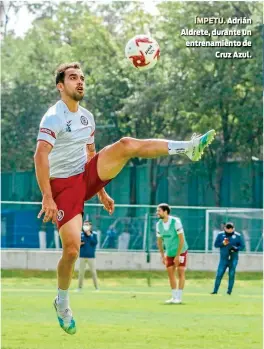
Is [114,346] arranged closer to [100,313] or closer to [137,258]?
[100,313]

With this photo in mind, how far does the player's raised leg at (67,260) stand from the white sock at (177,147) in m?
1.49

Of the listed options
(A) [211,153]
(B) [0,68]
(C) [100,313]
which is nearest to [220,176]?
(A) [211,153]

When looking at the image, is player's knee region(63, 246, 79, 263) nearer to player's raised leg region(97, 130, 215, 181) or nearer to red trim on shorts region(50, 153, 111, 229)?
red trim on shorts region(50, 153, 111, 229)

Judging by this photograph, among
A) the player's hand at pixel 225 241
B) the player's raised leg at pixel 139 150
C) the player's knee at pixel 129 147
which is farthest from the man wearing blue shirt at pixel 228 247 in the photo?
the player's knee at pixel 129 147

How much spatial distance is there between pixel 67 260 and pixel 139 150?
1687 mm

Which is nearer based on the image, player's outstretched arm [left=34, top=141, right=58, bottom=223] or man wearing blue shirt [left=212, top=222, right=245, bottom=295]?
player's outstretched arm [left=34, top=141, right=58, bottom=223]

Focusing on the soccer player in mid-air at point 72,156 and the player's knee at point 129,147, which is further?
the soccer player in mid-air at point 72,156

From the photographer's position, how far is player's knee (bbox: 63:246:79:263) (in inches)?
530

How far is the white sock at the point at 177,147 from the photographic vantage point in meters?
13.2

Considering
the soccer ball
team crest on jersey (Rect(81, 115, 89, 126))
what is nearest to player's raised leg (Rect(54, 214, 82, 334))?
team crest on jersey (Rect(81, 115, 89, 126))

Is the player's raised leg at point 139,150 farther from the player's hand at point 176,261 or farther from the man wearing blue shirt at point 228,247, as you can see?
the man wearing blue shirt at point 228,247

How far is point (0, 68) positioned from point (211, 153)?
14.0 m

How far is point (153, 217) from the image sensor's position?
43594mm

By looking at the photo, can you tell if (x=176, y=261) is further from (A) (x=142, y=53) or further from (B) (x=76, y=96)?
(B) (x=76, y=96)
